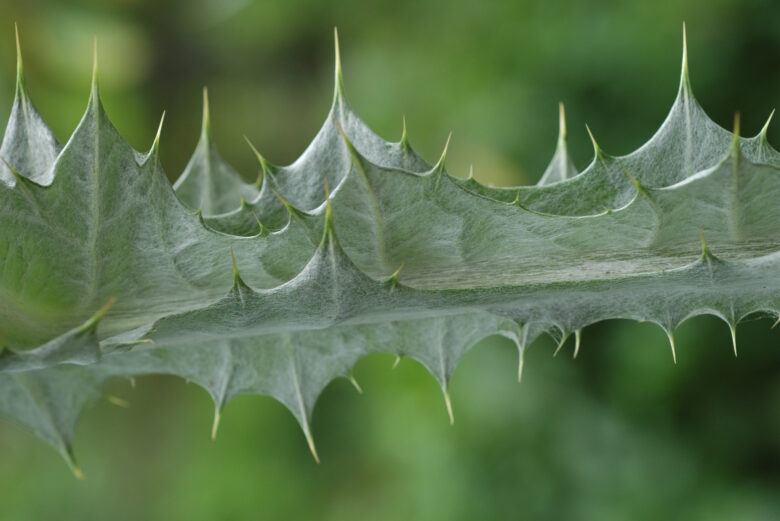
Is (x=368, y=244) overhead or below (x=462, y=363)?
overhead

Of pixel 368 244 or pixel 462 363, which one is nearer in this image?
pixel 368 244

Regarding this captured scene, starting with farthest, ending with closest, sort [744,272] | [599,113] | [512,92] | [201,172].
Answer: [512,92], [599,113], [201,172], [744,272]

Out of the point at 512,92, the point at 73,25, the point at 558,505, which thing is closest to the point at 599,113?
the point at 512,92

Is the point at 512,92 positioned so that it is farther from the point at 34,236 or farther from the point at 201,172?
the point at 34,236

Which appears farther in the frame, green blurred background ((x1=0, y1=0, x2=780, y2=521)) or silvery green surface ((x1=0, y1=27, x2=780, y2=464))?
green blurred background ((x1=0, y1=0, x2=780, y2=521))
